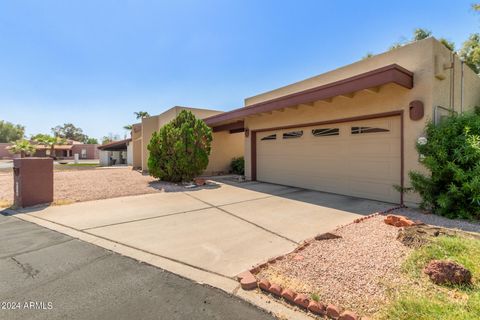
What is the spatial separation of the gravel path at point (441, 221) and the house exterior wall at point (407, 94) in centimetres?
77

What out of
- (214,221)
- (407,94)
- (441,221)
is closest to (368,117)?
(407,94)

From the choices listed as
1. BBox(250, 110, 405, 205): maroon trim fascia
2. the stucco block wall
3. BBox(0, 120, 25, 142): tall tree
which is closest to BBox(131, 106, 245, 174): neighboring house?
the stucco block wall

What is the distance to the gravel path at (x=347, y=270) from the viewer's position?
8.03ft

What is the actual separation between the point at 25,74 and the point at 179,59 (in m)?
10.2

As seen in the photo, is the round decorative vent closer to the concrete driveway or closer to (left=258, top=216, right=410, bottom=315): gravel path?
the concrete driveway

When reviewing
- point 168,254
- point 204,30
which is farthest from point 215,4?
point 168,254

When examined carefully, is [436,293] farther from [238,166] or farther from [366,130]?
[238,166]

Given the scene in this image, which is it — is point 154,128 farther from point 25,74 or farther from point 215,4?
point 215,4

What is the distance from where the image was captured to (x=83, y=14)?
860 centimetres

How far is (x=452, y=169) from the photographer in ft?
17.0

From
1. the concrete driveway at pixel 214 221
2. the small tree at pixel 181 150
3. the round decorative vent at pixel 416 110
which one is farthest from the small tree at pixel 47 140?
the round decorative vent at pixel 416 110

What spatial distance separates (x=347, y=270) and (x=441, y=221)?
→ 355 centimetres

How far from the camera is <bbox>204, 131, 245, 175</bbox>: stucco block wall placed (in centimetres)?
1544

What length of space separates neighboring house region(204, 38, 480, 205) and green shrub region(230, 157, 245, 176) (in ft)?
14.7
